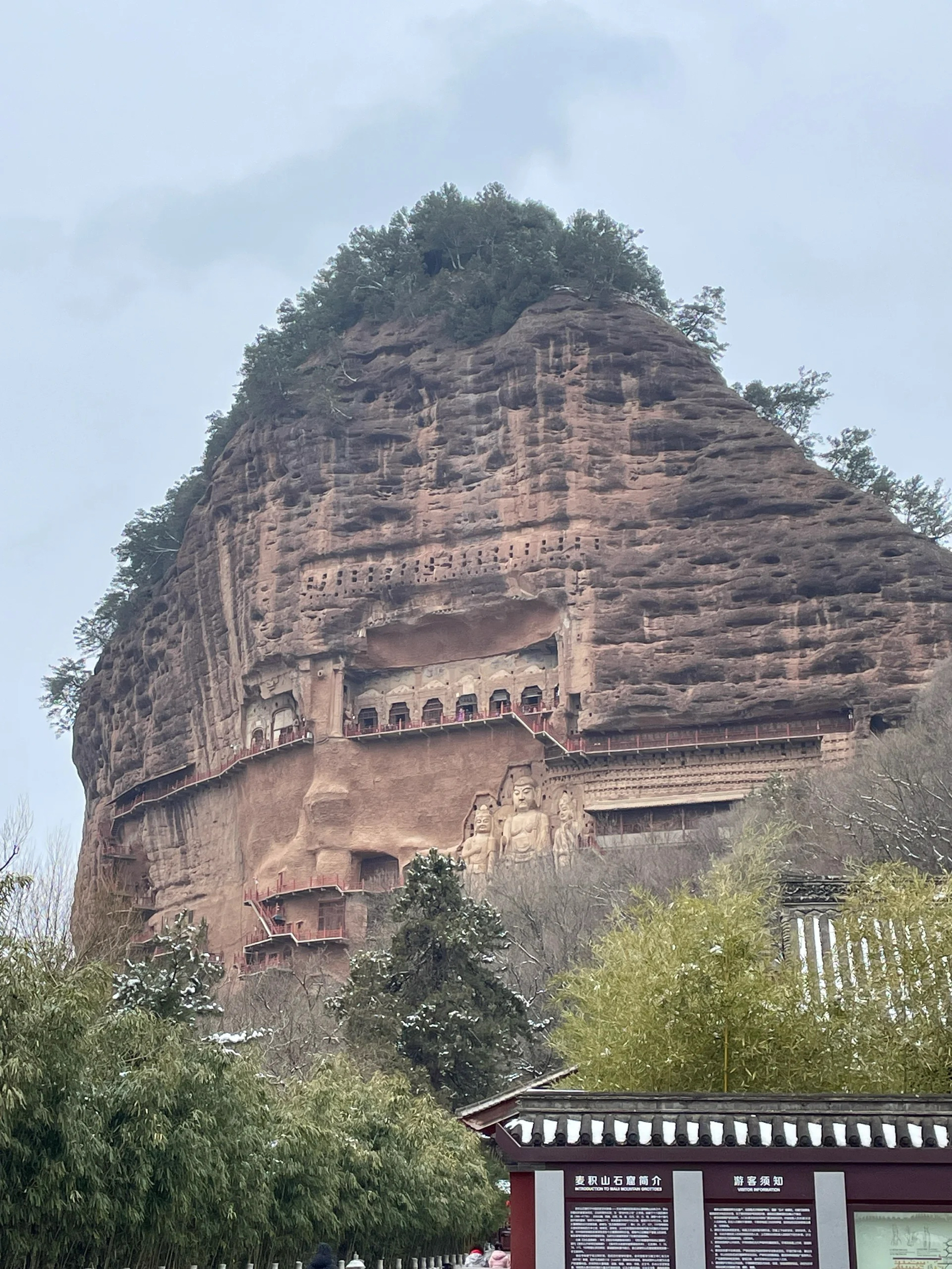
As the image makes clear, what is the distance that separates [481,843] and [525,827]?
166 centimetres

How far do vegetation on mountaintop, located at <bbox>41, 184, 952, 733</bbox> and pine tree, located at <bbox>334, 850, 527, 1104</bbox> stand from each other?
95.5 feet

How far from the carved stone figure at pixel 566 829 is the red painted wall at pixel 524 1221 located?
36.1 m

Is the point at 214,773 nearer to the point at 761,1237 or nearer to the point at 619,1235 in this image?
the point at 619,1235

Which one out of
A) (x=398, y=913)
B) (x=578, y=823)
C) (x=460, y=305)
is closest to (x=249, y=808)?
(x=578, y=823)

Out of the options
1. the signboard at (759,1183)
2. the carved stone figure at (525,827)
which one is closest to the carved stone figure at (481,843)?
the carved stone figure at (525,827)

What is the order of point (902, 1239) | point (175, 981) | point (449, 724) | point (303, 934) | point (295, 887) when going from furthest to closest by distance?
1. point (295, 887)
2. point (449, 724)
3. point (303, 934)
4. point (175, 981)
5. point (902, 1239)

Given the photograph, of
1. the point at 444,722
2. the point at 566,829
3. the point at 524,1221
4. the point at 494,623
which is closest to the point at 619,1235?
the point at 524,1221

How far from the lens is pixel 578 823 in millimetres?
48375

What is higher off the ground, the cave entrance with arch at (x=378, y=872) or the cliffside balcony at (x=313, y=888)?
the cave entrance with arch at (x=378, y=872)

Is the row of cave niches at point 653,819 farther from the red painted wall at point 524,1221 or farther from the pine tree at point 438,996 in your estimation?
the red painted wall at point 524,1221

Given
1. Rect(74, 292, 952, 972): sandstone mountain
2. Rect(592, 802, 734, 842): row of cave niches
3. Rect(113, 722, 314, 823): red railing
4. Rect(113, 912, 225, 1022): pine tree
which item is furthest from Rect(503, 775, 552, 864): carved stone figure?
Rect(113, 912, 225, 1022): pine tree

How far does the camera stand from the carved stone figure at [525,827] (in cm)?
4862

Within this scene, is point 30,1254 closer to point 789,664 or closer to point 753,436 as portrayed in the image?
point 789,664

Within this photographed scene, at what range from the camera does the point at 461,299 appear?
56.8 metres
